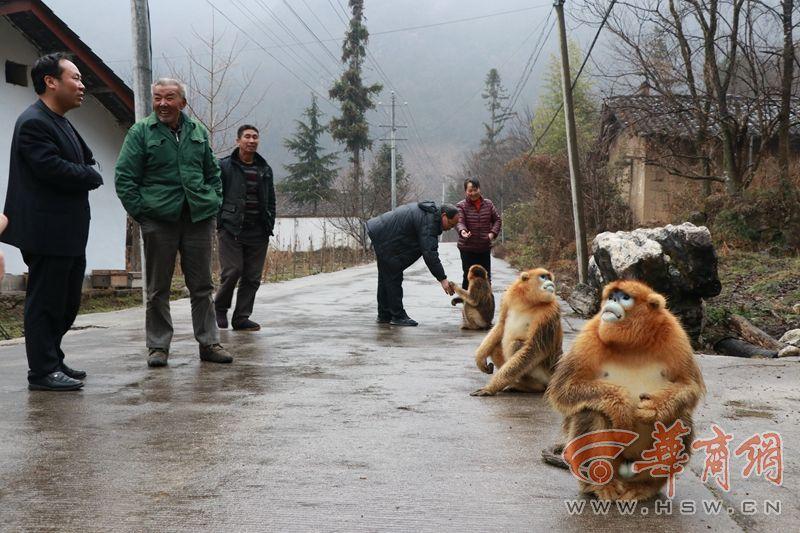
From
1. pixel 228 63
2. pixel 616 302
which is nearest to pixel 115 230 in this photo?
pixel 228 63

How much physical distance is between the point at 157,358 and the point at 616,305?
14.8ft

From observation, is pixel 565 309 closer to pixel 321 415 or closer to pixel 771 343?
pixel 771 343

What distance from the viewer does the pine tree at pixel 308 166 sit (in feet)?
218

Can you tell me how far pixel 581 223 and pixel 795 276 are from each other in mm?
4187

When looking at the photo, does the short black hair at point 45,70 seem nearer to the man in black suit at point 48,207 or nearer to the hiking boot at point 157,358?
the man in black suit at point 48,207

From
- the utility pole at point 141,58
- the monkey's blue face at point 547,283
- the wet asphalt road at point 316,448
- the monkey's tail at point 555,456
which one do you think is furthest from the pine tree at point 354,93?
the monkey's tail at point 555,456

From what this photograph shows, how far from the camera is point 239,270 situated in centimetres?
860

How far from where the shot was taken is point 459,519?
3074 mm

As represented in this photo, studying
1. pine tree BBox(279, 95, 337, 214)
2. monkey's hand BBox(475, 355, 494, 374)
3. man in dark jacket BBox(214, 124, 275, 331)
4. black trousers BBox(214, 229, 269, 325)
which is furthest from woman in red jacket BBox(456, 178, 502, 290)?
pine tree BBox(279, 95, 337, 214)

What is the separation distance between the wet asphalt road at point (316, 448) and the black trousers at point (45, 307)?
10.0 inches

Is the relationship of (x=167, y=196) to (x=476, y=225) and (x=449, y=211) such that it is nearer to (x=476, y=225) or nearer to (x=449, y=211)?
(x=449, y=211)

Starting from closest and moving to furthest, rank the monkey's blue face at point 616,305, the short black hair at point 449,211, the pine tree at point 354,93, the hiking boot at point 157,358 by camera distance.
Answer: the monkey's blue face at point 616,305 → the hiking boot at point 157,358 → the short black hair at point 449,211 → the pine tree at point 354,93

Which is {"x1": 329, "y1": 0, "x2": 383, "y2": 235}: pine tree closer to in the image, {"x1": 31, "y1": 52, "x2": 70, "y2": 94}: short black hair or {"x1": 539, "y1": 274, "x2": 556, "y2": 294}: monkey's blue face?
{"x1": 31, "y1": 52, "x2": 70, "y2": 94}: short black hair

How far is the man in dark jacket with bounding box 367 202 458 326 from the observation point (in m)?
9.34
